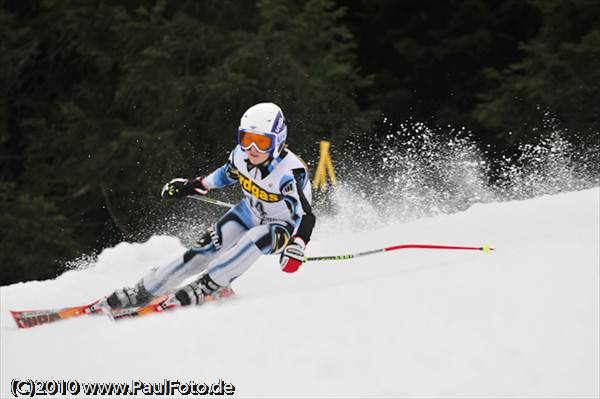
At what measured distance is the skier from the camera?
588cm

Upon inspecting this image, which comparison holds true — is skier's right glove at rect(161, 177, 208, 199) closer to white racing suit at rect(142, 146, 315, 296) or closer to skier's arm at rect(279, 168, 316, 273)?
white racing suit at rect(142, 146, 315, 296)

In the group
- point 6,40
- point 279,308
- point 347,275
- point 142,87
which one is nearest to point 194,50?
point 142,87

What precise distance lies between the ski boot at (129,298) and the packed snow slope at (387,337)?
0.22 meters

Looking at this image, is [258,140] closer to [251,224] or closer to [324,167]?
[251,224]

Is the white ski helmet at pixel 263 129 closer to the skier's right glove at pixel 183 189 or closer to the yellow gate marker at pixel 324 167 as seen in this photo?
the skier's right glove at pixel 183 189

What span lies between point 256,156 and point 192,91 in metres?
8.27

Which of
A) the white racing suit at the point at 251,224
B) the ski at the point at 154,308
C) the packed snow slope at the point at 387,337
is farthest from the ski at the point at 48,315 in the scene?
the white racing suit at the point at 251,224

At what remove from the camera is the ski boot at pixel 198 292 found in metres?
6.02

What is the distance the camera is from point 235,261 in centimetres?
597

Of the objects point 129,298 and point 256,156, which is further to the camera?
point 129,298

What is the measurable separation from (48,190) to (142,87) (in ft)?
10.2

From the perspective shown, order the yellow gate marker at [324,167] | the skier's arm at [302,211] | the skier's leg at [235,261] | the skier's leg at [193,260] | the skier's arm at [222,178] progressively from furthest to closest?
the yellow gate marker at [324,167] → the skier's arm at [222,178] → the skier's leg at [193,260] → the skier's leg at [235,261] → the skier's arm at [302,211]

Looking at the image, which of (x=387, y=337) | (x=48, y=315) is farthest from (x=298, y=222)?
(x=48, y=315)

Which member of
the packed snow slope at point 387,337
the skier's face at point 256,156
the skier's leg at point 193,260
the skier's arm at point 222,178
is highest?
the skier's face at point 256,156
